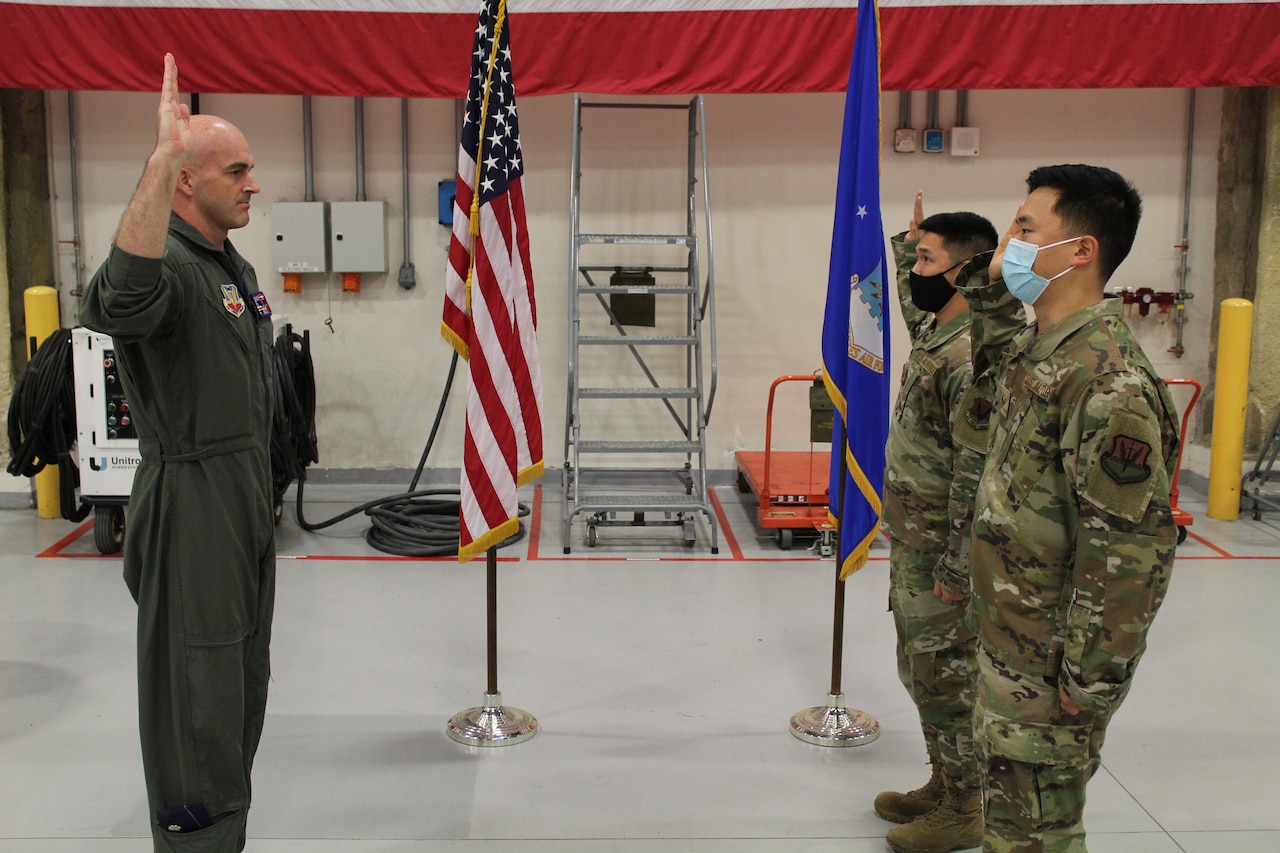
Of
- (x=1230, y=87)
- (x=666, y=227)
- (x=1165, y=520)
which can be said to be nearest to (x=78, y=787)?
(x=1165, y=520)

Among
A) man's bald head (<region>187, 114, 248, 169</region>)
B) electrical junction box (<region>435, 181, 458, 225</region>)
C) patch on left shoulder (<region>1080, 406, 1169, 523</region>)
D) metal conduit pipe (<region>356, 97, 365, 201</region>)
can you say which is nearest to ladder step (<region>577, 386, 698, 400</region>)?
electrical junction box (<region>435, 181, 458, 225</region>)

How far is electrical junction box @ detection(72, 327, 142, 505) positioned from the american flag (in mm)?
3087

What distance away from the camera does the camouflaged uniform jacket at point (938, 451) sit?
3320mm

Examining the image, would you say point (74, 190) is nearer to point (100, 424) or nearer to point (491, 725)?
point (100, 424)

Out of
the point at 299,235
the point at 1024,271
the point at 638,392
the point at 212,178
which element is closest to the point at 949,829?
the point at 1024,271

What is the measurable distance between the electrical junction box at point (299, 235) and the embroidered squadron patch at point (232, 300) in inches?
201

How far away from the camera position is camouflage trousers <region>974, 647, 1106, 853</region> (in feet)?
8.80

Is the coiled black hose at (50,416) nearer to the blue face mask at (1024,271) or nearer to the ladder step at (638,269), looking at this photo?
the ladder step at (638,269)

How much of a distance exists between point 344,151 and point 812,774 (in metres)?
5.76

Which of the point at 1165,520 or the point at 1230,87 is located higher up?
the point at 1230,87

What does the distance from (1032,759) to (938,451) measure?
1.13 m

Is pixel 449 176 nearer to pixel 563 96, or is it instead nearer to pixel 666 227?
pixel 563 96

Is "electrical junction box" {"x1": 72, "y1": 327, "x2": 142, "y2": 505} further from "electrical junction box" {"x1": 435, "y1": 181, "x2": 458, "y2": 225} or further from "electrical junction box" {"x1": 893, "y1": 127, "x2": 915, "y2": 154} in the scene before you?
"electrical junction box" {"x1": 893, "y1": 127, "x2": 915, "y2": 154}

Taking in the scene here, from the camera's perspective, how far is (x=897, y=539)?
373 cm
